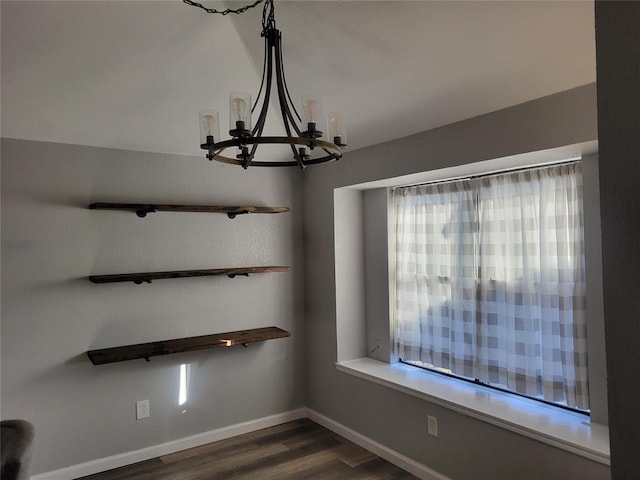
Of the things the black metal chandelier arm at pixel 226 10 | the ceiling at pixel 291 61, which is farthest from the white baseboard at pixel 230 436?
the black metal chandelier arm at pixel 226 10

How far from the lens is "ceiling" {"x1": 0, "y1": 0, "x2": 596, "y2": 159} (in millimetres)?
1995

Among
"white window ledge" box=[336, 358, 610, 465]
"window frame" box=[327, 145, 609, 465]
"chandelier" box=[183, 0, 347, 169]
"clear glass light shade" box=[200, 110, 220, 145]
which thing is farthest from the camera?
"window frame" box=[327, 145, 609, 465]

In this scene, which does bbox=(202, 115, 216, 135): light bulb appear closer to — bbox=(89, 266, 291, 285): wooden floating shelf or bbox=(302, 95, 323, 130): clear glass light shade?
bbox=(302, 95, 323, 130): clear glass light shade

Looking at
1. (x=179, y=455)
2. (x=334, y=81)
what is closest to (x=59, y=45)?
(x=334, y=81)

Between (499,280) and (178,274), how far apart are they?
2.10m

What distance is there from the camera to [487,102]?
7.82ft

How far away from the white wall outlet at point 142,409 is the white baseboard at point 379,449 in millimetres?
1343

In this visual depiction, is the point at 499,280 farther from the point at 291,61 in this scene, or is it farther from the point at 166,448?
the point at 166,448

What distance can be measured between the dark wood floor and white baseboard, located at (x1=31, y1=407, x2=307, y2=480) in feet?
0.14

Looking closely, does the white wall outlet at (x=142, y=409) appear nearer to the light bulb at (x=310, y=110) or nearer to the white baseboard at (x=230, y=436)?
the white baseboard at (x=230, y=436)

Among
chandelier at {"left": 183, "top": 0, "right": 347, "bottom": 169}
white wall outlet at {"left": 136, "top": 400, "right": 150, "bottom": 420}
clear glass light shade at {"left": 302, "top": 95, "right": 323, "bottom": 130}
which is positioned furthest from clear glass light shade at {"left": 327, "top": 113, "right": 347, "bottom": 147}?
white wall outlet at {"left": 136, "top": 400, "right": 150, "bottom": 420}

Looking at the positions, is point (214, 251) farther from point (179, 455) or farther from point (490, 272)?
point (490, 272)

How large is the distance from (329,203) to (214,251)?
0.96m

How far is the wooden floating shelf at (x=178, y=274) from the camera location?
9.58 feet
